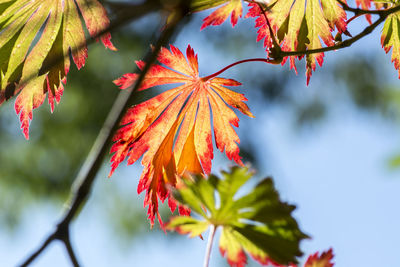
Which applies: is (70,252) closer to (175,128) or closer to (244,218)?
(244,218)

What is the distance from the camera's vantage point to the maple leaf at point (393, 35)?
75cm

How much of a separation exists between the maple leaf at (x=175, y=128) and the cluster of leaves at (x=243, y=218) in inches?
7.6

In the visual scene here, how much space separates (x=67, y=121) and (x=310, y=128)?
12.5 ft

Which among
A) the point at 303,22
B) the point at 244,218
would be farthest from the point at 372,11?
the point at 244,218

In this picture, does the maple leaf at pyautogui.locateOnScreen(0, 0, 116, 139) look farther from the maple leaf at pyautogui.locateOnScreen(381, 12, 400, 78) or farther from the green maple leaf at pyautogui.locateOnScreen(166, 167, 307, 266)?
the maple leaf at pyautogui.locateOnScreen(381, 12, 400, 78)

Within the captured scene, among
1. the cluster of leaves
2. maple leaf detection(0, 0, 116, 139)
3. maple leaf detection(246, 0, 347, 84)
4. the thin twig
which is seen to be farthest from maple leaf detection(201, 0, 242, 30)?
the thin twig

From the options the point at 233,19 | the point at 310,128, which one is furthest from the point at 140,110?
the point at 310,128

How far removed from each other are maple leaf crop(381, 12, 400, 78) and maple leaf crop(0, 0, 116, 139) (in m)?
0.42

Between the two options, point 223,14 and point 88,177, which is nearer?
point 88,177

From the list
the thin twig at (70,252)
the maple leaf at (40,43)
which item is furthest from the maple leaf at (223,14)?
the thin twig at (70,252)

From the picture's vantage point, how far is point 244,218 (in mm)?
437

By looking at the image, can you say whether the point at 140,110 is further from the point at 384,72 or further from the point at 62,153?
the point at 384,72

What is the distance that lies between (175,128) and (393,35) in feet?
1.19

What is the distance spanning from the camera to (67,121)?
6395mm
